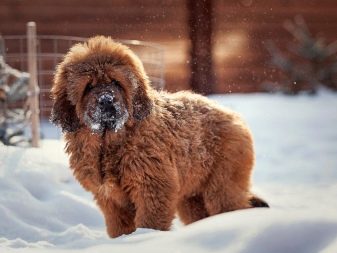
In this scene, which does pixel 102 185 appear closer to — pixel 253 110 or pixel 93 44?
pixel 93 44

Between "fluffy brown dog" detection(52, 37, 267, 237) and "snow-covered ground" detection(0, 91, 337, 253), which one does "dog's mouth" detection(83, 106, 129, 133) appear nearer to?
"fluffy brown dog" detection(52, 37, 267, 237)

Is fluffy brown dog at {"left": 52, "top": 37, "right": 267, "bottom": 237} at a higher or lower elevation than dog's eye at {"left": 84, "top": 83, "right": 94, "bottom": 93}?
lower

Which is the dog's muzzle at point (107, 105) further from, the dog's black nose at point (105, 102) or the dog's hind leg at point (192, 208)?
the dog's hind leg at point (192, 208)

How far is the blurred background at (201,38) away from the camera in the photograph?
1160 cm

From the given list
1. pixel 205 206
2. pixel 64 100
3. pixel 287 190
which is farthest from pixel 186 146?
pixel 287 190

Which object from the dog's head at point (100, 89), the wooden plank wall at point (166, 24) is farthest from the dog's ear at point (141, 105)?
the wooden plank wall at point (166, 24)

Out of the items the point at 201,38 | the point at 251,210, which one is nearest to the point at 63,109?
the point at 251,210

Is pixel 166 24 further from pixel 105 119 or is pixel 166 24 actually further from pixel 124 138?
pixel 105 119

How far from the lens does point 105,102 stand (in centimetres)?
386

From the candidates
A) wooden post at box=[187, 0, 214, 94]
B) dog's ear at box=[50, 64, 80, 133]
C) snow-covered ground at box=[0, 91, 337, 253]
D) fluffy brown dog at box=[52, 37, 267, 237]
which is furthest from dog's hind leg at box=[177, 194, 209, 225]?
wooden post at box=[187, 0, 214, 94]

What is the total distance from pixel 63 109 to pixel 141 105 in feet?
1.79

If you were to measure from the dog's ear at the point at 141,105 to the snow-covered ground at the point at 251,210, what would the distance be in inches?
31.6

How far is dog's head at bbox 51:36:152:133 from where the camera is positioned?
3917mm

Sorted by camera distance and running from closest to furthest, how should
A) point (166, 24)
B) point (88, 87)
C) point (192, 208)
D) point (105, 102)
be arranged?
1. point (105, 102)
2. point (88, 87)
3. point (192, 208)
4. point (166, 24)
